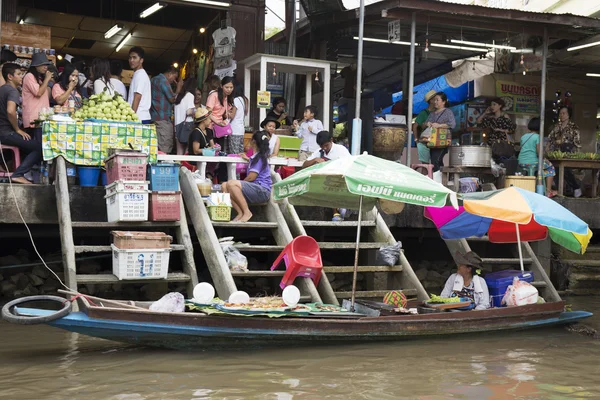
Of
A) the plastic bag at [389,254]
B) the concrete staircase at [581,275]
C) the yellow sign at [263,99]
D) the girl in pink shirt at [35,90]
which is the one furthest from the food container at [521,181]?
the girl in pink shirt at [35,90]

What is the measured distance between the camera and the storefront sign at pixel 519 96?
53.9 ft

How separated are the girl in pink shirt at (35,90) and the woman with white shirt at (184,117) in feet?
6.49

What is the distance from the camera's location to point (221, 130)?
11508 millimetres

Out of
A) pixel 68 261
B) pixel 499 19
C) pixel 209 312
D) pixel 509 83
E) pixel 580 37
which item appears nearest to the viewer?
pixel 209 312

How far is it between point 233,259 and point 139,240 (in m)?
1.18

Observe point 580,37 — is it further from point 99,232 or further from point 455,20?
point 99,232

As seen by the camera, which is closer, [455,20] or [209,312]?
[209,312]

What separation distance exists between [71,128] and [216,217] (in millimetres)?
2028

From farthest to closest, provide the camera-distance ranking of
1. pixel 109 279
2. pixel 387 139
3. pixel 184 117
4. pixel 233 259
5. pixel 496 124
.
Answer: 1. pixel 496 124
2. pixel 387 139
3. pixel 184 117
4. pixel 233 259
5. pixel 109 279

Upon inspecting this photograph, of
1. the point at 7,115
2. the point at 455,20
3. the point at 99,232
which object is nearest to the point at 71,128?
the point at 7,115

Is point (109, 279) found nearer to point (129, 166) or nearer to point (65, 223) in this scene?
point (65, 223)

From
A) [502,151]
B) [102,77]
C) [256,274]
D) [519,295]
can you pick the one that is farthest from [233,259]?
[502,151]

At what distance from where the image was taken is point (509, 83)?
1655cm

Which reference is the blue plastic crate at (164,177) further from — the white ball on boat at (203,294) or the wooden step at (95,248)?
the white ball on boat at (203,294)
